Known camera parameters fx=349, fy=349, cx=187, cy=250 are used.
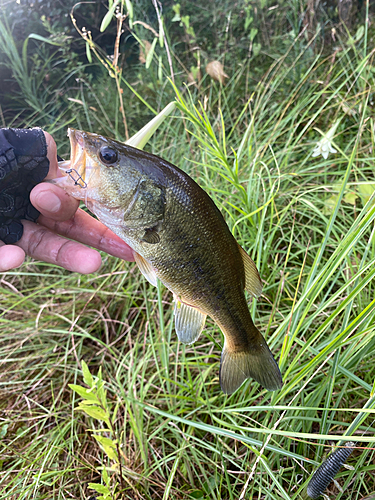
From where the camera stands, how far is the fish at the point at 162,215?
1.36 meters

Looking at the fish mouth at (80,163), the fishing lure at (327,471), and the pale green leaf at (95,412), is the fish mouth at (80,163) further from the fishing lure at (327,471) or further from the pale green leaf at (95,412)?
the fishing lure at (327,471)

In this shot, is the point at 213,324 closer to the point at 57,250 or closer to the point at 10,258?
the point at 57,250

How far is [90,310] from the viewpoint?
272 centimetres

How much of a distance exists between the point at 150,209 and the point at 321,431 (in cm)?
126

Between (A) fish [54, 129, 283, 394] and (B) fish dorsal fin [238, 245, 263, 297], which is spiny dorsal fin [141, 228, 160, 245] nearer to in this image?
(A) fish [54, 129, 283, 394]

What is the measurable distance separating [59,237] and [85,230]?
0.14 meters

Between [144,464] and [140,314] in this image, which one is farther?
[140,314]

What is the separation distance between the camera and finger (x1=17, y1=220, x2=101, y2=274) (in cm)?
175

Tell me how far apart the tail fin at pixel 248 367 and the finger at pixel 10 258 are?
103 cm

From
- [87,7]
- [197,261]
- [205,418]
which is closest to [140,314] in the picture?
[205,418]

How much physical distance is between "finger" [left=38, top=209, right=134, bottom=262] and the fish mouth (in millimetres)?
538

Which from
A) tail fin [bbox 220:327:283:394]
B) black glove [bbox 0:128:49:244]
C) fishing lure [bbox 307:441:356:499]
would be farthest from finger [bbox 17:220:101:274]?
fishing lure [bbox 307:441:356:499]

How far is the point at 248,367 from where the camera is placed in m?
1.53

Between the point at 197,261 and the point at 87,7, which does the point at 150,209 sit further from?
the point at 87,7
